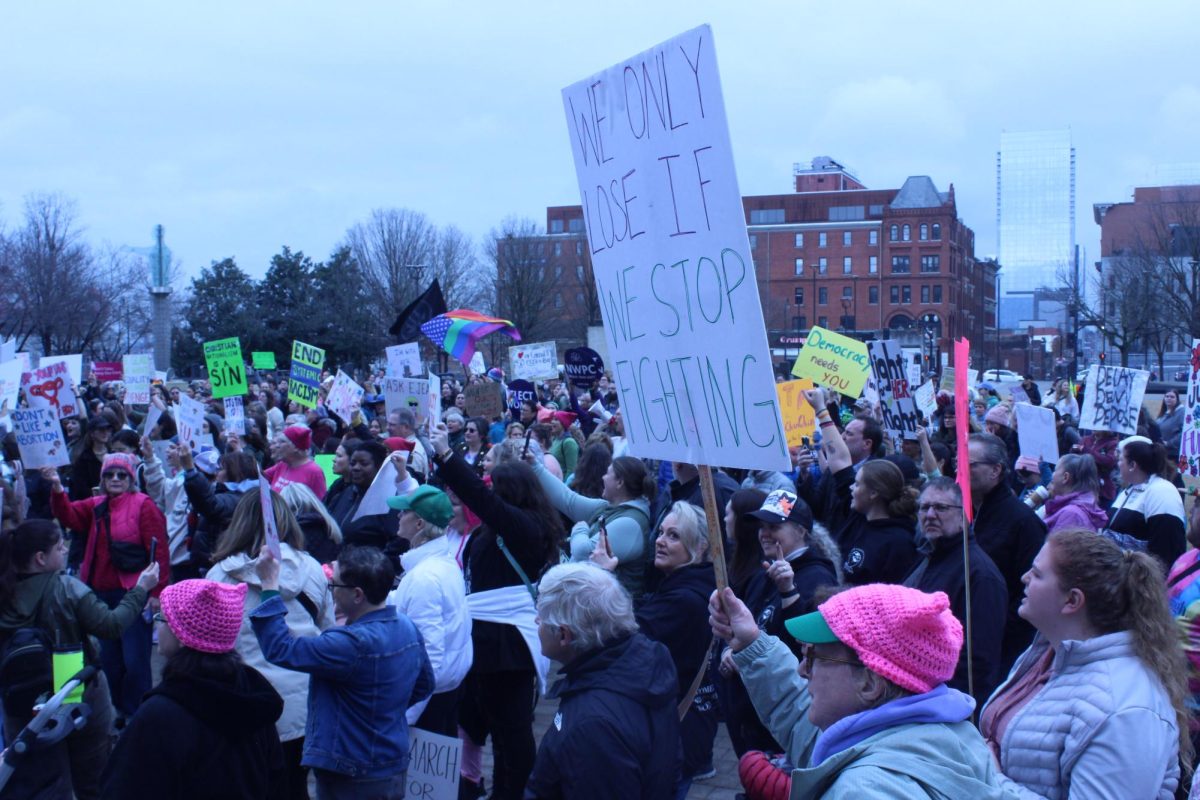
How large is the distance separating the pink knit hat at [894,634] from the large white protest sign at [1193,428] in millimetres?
6156

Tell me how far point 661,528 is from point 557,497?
72.2 inches

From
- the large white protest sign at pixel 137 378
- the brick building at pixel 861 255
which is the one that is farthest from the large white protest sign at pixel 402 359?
the brick building at pixel 861 255

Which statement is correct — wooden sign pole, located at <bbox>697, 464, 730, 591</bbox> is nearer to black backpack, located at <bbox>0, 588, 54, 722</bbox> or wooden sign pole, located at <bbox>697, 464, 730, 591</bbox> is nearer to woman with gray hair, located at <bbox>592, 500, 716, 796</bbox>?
woman with gray hair, located at <bbox>592, 500, 716, 796</bbox>

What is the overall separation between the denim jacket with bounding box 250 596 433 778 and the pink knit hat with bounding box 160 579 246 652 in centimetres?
51

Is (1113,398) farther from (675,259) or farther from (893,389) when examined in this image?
(675,259)

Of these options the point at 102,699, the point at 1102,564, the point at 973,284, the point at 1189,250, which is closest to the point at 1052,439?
the point at 1102,564

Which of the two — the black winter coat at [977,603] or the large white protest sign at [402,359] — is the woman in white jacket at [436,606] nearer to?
the black winter coat at [977,603]

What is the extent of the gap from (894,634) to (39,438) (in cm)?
→ 903

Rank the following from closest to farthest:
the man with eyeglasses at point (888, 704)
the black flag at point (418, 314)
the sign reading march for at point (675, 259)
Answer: the man with eyeglasses at point (888, 704) < the sign reading march for at point (675, 259) < the black flag at point (418, 314)

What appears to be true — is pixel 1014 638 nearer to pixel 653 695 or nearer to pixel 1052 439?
pixel 653 695

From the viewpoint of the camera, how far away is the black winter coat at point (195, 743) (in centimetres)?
352

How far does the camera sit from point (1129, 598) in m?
3.18

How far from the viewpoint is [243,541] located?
509 cm

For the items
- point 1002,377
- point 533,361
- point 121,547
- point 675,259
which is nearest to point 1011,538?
point 675,259
